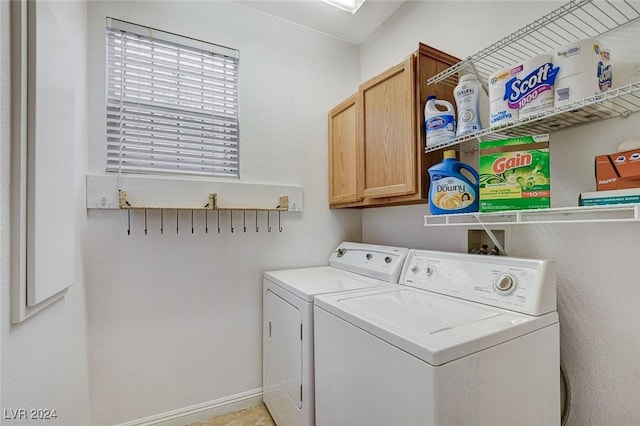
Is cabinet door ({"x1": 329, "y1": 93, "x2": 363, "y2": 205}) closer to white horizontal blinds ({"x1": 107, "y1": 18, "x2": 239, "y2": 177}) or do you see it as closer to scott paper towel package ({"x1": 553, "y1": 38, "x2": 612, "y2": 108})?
white horizontal blinds ({"x1": 107, "y1": 18, "x2": 239, "y2": 177})

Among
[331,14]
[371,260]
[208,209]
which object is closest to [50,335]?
[208,209]

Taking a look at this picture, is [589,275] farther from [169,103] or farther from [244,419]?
[169,103]

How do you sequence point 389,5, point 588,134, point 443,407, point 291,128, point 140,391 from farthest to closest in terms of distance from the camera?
point 291,128 < point 389,5 < point 140,391 < point 588,134 < point 443,407

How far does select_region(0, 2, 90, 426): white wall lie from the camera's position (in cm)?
79

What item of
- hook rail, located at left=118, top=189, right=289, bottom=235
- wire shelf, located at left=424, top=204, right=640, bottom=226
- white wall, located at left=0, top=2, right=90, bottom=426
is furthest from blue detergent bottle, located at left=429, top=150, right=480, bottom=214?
white wall, located at left=0, top=2, right=90, bottom=426

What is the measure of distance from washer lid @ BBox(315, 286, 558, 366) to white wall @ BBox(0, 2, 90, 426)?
0.99 m

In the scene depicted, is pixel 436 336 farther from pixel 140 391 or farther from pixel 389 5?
pixel 389 5

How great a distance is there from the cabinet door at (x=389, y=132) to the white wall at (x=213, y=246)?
0.56 metres

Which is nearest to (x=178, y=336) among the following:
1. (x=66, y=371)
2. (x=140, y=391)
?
(x=140, y=391)

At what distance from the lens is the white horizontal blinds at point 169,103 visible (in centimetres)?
175

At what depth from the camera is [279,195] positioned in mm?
2137

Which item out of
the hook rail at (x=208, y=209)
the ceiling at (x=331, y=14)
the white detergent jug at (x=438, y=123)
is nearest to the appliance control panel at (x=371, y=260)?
the hook rail at (x=208, y=209)

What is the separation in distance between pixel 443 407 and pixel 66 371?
1.50m

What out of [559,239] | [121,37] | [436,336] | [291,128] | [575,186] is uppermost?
[121,37]
